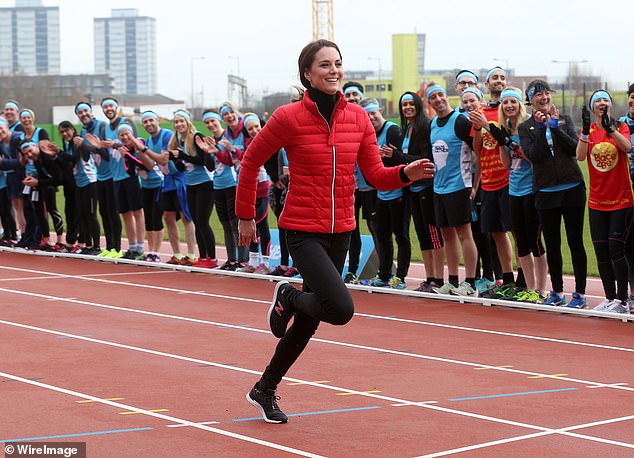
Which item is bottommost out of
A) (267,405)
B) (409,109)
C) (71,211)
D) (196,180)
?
(267,405)

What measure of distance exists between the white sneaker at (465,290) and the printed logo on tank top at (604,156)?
2.14 m

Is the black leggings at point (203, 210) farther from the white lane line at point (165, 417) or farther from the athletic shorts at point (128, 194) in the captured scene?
the white lane line at point (165, 417)

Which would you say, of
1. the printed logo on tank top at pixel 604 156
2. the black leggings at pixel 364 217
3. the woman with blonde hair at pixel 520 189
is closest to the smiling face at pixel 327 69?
the printed logo on tank top at pixel 604 156

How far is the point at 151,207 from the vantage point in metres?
16.1

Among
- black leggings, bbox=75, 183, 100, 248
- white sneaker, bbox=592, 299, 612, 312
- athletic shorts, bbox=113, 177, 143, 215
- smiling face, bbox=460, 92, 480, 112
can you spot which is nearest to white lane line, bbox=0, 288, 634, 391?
white sneaker, bbox=592, 299, 612, 312

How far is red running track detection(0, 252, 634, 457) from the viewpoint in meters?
6.12

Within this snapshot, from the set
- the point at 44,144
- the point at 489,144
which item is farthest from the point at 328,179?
the point at 44,144

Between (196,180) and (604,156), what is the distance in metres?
6.15

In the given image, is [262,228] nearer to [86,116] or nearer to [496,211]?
[86,116]

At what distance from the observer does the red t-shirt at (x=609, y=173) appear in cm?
1074

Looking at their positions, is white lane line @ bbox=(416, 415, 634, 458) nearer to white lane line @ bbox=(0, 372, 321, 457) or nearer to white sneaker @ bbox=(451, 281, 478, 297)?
white lane line @ bbox=(0, 372, 321, 457)

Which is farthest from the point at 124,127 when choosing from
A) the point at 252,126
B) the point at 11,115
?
the point at 11,115

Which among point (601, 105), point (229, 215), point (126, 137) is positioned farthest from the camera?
point (126, 137)

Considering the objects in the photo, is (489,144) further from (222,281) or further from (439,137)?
(222,281)
